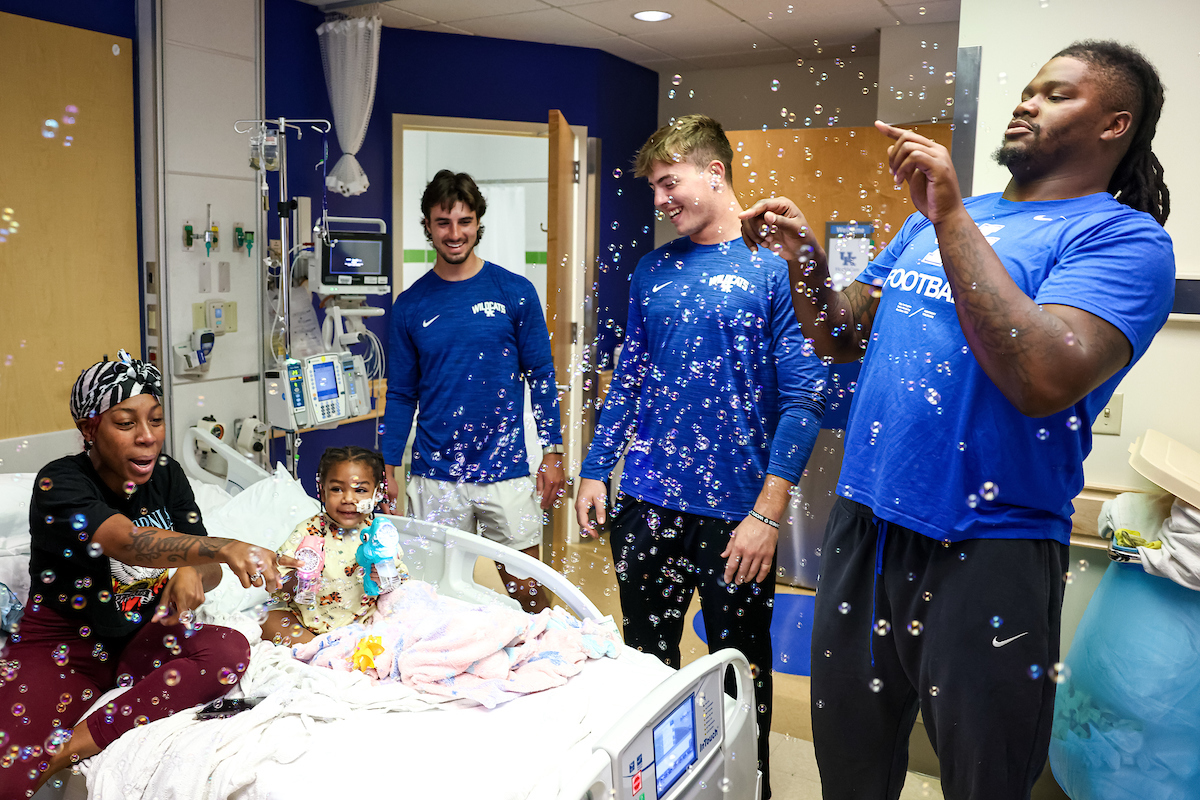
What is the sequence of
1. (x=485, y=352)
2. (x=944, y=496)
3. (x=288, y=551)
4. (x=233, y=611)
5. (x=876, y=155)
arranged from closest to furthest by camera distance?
1. (x=944, y=496)
2. (x=288, y=551)
3. (x=233, y=611)
4. (x=485, y=352)
5. (x=876, y=155)

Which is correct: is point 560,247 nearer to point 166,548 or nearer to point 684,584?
point 684,584

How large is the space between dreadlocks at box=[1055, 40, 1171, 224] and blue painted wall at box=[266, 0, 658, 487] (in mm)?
3101

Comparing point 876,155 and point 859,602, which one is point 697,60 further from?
point 859,602

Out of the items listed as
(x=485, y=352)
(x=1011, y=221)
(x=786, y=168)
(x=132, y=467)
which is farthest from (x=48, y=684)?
(x=786, y=168)

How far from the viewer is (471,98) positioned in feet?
13.8

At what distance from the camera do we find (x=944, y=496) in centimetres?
115

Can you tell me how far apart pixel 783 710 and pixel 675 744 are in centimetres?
120

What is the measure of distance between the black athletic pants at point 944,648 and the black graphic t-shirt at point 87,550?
4.41ft

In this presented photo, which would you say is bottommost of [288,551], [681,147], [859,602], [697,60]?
[288,551]

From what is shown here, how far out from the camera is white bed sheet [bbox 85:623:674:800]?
1.38 m

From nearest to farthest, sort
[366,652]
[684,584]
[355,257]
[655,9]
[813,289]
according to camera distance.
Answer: [813,289]
[366,652]
[684,584]
[655,9]
[355,257]

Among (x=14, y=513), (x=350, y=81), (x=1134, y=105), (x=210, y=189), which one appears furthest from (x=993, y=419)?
(x=350, y=81)

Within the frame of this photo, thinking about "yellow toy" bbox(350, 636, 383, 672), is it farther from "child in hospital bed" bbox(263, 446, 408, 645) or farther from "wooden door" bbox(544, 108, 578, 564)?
"wooden door" bbox(544, 108, 578, 564)

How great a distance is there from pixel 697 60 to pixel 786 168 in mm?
947
